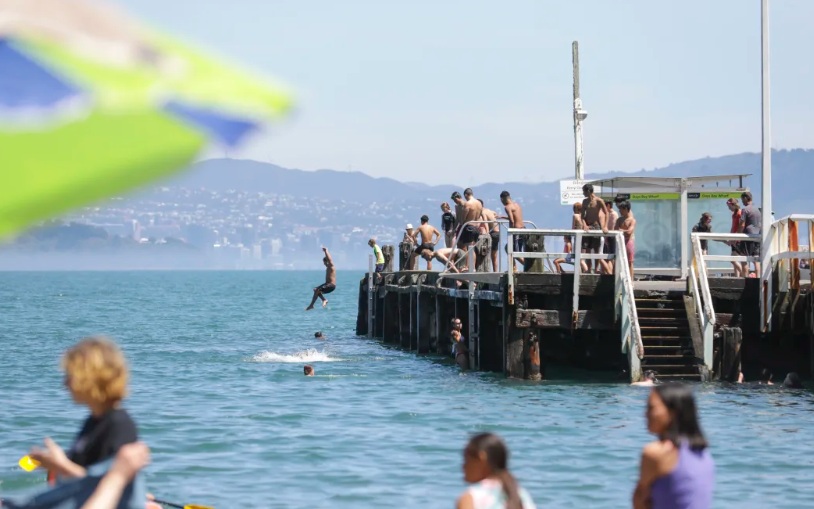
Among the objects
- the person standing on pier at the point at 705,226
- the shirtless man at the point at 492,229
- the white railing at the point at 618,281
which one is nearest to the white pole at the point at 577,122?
the shirtless man at the point at 492,229

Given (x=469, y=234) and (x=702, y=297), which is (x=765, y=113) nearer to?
(x=702, y=297)

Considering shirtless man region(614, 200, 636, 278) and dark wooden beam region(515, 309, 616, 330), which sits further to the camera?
shirtless man region(614, 200, 636, 278)

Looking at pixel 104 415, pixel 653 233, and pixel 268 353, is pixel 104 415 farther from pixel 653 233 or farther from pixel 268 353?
pixel 268 353

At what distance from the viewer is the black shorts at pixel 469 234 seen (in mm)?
26109

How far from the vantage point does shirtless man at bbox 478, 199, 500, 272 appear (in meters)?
25.6

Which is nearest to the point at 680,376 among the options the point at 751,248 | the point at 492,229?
the point at 751,248

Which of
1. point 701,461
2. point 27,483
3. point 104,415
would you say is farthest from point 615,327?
point 104,415

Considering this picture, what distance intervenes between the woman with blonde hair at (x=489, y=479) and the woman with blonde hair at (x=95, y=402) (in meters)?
1.44

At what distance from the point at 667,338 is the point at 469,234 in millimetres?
6340

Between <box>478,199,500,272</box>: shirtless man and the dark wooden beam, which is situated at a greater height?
<box>478,199,500,272</box>: shirtless man

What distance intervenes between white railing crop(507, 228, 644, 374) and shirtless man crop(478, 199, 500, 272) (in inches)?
135

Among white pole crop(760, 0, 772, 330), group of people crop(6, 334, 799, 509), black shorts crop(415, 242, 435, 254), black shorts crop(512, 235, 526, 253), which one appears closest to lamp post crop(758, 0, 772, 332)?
white pole crop(760, 0, 772, 330)

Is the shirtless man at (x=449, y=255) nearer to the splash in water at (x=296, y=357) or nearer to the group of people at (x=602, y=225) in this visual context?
the group of people at (x=602, y=225)

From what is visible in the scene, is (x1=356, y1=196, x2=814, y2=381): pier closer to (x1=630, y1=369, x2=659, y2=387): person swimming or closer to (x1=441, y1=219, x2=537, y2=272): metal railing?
(x1=630, y1=369, x2=659, y2=387): person swimming
